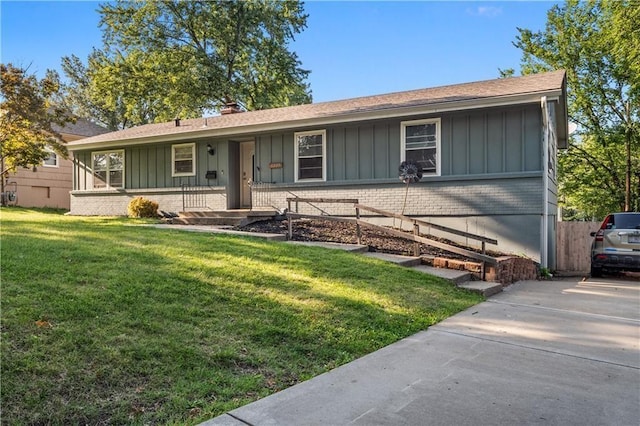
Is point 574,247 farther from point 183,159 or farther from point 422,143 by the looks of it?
point 183,159

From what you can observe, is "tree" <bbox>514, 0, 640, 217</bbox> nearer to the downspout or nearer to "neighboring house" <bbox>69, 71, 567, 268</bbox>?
"neighboring house" <bbox>69, 71, 567, 268</bbox>

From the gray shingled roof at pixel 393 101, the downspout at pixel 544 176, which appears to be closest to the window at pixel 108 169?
the gray shingled roof at pixel 393 101

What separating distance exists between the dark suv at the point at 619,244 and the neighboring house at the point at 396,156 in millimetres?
1132

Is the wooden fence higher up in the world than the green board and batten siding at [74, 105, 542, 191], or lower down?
lower down

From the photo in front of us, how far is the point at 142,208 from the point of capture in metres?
14.1

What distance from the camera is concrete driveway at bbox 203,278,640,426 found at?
8.89ft

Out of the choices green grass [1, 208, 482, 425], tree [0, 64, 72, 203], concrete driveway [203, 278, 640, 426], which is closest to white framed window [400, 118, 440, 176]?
green grass [1, 208, 482, 425]

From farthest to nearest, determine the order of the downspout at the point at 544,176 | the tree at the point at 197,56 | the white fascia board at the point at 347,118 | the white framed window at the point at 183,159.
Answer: the tree at the point at 197,56 → the white framed window at the point at 183,159 → the white fascia board at the point at 347,118 → the downspout at the point at 544,176

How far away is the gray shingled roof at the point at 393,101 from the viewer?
397 inches

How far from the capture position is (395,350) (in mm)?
4016

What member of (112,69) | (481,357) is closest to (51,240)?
(481,357)

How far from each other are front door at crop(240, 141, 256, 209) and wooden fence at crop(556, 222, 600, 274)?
31.4 feet

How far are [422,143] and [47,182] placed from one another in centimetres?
1956

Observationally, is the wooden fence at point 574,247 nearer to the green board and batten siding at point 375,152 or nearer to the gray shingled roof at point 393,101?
the green board and batten siding at point 375,152
